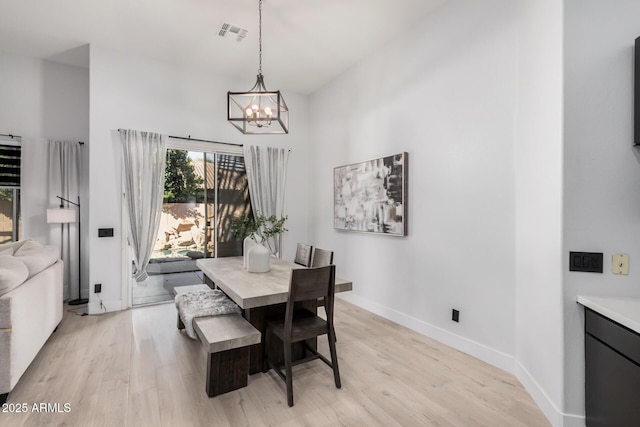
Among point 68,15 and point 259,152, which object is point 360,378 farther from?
point 68,15

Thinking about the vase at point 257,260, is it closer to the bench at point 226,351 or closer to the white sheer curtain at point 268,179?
the bench at point 226,351

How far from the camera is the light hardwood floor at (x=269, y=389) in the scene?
1.86 m

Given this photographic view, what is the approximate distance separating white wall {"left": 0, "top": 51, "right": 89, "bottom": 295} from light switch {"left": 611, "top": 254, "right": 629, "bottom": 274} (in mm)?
5750

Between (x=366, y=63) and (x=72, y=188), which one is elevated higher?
(x=366, y=63)

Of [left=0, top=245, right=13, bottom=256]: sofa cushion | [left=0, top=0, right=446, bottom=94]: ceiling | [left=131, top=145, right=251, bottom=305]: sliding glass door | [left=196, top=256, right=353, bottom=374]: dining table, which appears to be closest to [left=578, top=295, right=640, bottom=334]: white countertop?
[left=196, top=256, right=353, bottom=374]: dining table

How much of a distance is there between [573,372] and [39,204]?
5.86m

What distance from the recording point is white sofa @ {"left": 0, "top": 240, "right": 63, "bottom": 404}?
1.95 meters

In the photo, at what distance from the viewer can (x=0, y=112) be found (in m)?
3.85

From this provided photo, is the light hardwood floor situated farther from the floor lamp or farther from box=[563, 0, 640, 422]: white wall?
the floor lamp

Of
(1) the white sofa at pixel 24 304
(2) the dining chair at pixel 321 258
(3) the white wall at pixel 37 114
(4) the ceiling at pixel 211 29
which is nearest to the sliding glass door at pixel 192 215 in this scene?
(3) the white wall at pixel 37 114

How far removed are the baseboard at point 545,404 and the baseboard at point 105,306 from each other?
4454 mm

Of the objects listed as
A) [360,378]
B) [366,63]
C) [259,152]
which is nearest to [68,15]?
[259,152]

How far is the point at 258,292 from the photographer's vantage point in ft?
6.89

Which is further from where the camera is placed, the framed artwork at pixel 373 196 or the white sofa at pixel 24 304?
the framed artwork at pixel 373 196
